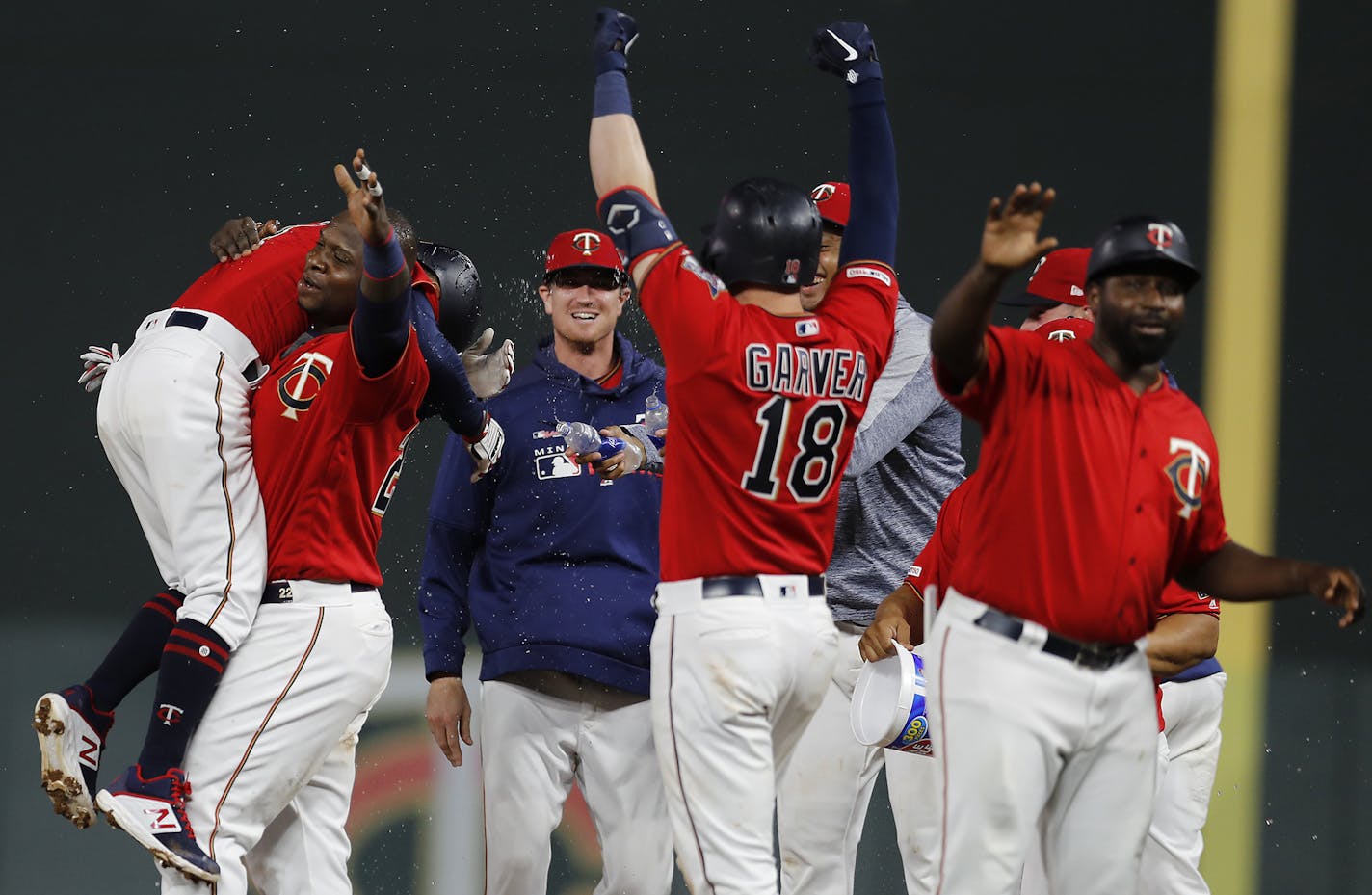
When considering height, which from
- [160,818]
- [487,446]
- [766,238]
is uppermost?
[766,238]

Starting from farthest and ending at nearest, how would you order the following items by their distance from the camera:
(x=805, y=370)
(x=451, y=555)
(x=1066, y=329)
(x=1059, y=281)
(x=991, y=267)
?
(x=1059, y=281)
(x=451, y=555)
(x=1066, y=329)
(x=805, y=370)
(x=991, y=267)

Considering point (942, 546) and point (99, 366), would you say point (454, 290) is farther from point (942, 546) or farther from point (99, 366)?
point (942, 546)

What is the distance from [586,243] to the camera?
3.90 meters

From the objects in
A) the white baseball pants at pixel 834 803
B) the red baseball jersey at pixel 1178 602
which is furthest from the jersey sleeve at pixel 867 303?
the red baseball jersey at pixel 1178 602

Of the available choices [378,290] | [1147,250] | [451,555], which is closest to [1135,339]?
[1147,250]

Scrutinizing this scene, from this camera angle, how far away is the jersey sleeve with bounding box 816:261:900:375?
2869mm

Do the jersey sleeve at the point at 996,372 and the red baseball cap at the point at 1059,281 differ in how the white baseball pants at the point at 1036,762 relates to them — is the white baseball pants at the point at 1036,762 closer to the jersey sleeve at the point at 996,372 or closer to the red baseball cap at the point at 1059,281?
the jersey sleeve at the point at 996,372

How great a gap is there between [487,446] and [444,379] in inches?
11.2

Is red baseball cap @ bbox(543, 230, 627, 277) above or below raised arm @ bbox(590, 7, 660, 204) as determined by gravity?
below

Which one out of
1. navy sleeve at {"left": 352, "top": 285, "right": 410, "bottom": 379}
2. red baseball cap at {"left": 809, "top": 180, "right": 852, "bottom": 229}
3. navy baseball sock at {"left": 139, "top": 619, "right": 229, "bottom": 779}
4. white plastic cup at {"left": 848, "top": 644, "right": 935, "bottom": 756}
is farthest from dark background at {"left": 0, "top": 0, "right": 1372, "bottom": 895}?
white plastic cup at {"left": 848, "top": 644, "right": 935, "bottom": 756}

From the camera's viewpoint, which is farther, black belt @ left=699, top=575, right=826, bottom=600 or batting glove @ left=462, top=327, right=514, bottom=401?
batting glove @ left=462, top=327, right=514, bottom=401

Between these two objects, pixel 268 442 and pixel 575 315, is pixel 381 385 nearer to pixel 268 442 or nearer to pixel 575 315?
pixel 268 442

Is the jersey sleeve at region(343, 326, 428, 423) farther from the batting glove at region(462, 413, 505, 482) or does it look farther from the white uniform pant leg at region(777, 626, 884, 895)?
the white uniform pant leg at region(777, 626, 884, 895)

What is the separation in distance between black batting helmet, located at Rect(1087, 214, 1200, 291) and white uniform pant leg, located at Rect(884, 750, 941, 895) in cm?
140
